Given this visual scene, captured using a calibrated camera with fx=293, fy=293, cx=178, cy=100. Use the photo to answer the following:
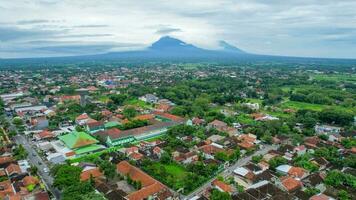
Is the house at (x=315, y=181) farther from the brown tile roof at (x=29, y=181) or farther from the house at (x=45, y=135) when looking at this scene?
the house at (x=45, y=135)

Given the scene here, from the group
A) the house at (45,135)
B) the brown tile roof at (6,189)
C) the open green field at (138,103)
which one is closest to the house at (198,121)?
the open green field at (138,103)

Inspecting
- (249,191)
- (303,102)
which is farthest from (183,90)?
(249,191)

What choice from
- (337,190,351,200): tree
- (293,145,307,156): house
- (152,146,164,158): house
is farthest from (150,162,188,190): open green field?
(293,145,307,156): house

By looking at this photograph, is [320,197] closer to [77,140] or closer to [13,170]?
[77,140]

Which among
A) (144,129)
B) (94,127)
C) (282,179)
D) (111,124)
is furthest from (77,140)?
(282,179)

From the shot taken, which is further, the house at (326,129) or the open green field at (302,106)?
the open green field at (302,106)
